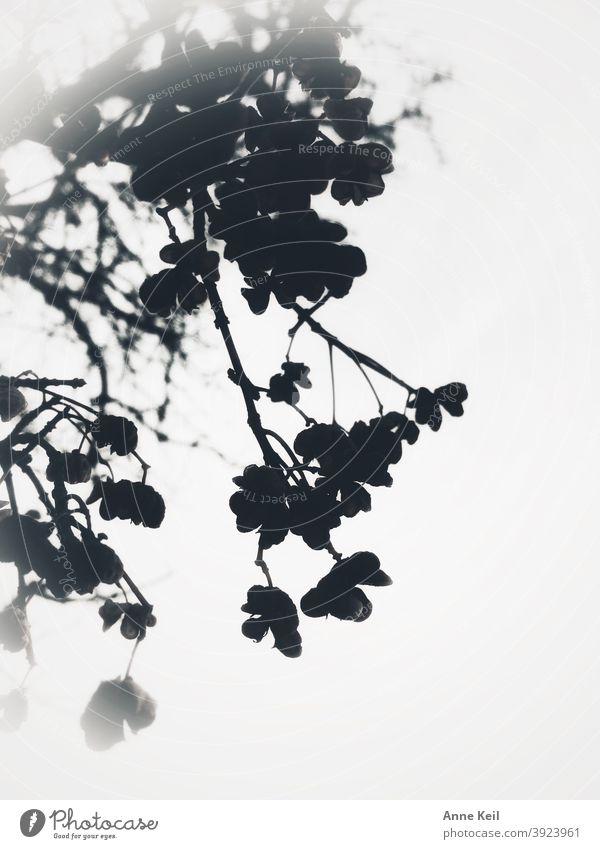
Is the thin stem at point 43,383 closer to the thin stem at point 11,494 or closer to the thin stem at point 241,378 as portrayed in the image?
the thin stem at point 11,494

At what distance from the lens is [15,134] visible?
4.96 feet

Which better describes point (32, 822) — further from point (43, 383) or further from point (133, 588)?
point (43, 383)

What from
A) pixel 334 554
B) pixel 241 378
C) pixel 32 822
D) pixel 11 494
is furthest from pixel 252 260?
pixel 32 822

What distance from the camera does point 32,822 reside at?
5.31 ft

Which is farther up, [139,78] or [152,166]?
[139,78]

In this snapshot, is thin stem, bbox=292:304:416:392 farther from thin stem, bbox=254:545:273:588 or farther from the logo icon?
the logo icon

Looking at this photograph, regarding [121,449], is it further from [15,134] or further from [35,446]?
[15,134]

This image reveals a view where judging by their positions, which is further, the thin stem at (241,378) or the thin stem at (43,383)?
the thin stem at (43,383)

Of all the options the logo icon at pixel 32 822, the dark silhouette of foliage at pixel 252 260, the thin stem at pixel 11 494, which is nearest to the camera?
the dark silhouette of foliage at pixel 252 260

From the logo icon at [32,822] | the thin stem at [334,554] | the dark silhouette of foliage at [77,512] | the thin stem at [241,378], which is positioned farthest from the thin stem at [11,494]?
the logo icon at [32,822]

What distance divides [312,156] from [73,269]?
40.5 inches

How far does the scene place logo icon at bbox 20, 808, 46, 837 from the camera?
1.61 metres

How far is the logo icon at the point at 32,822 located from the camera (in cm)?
161

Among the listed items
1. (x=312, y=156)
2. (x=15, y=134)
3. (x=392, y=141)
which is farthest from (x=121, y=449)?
(x=392, y=141)
